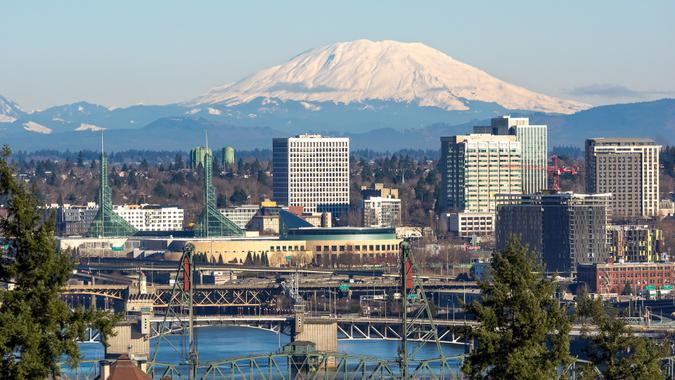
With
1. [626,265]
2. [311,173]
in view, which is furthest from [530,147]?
[626,265]

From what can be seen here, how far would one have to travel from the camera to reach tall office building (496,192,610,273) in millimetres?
107750

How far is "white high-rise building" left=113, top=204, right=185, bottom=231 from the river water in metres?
58.9

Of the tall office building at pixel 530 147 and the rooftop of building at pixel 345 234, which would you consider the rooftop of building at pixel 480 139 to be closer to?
the tall office building at pixel 530 147

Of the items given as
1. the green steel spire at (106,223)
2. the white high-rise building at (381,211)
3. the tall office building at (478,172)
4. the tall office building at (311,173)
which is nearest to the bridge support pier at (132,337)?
the green steel spire at (106,223)

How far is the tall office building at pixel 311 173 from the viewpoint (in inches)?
6068

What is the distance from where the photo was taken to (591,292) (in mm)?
97000

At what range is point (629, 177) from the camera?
450ft

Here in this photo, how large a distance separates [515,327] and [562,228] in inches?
3136

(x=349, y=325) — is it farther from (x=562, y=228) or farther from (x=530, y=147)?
(x=530, y=147)

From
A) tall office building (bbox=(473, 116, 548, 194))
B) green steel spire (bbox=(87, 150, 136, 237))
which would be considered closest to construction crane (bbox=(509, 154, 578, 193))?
tall office building (bbox=(473, 116, 548, 194))

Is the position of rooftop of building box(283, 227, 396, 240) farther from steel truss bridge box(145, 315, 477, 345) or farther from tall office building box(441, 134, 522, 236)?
steel truss bridge box(145, 315, 477, 345)

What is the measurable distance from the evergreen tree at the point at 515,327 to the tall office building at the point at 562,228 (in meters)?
75.9

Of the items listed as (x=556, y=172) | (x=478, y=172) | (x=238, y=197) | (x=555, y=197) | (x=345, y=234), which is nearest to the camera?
(x=555, y=197)

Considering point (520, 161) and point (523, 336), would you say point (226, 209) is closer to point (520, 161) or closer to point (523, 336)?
point (520, 161)
